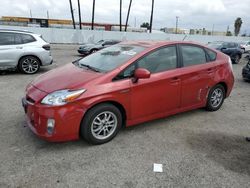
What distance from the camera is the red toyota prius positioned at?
137 inches

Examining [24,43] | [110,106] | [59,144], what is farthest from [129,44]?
[24,43]

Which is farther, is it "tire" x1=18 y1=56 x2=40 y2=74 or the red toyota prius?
"tire" x1=18 y1=56 x2=40 y2=74

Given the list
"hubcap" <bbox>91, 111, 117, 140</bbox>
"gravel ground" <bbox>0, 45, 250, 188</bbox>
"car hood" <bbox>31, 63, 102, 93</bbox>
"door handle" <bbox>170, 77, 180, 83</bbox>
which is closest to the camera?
"gravel ground" <bbox>0, 45, 250, 188</bbox>

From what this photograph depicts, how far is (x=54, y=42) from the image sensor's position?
3123cm

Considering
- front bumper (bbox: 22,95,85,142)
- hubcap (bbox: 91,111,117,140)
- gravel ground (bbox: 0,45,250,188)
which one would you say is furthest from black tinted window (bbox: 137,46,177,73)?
front bumper (bbox: 22,95,85,142)

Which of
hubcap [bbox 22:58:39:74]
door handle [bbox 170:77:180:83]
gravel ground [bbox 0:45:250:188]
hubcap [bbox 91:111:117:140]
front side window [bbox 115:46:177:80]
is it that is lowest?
gravel ground [bbox 0:45:250:188]

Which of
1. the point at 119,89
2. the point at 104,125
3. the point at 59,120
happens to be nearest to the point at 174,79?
the point at 119,89

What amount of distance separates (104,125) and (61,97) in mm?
800

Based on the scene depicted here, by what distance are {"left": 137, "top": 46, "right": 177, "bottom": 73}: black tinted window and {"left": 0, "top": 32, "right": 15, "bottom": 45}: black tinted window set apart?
20.8ft

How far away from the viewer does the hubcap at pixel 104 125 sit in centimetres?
373

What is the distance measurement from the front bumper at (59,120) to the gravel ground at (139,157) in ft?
0.86

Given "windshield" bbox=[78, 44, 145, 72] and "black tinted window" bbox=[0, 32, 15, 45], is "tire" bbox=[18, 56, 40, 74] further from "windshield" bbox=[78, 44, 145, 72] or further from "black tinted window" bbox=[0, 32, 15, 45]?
"windshield" bbox=[78, 44, 145, 72]

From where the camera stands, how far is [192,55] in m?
4.88

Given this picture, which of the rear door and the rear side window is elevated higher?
the rear side window
